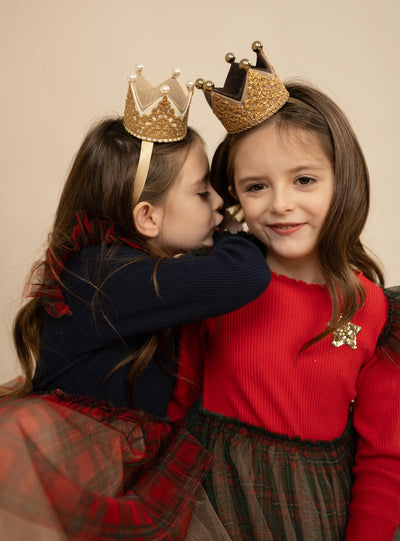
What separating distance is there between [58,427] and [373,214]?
1.47m

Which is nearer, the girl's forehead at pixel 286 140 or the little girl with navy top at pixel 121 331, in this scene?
the little girl with navy top at pixel 121 331

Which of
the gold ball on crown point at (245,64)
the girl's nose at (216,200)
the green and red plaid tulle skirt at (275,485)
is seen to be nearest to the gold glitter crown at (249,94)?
the gold ball on crown point at (245,64)

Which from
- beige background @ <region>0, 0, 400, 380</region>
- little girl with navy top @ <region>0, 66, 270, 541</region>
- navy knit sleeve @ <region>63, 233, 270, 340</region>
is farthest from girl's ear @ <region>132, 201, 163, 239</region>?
beige background @ <region>0, 0, 400, 380</region>

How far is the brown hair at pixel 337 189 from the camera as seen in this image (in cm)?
118

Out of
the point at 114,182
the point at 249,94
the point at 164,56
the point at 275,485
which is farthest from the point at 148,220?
the point at 164,56

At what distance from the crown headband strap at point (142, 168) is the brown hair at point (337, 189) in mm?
196

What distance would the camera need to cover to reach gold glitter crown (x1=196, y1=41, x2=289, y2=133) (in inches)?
45.2

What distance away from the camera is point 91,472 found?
98 centimetres

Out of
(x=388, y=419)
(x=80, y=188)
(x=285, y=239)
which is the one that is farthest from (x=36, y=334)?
(x=388, y=419)

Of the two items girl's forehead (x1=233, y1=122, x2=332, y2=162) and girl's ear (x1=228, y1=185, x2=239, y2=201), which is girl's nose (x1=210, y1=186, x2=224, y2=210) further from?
girl's forehead (x1=233, y1=122, x2=332, y2=162)

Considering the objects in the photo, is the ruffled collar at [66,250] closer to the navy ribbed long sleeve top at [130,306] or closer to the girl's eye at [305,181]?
the navy ribbed long sleeve top at [130,306]

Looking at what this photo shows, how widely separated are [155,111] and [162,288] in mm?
418

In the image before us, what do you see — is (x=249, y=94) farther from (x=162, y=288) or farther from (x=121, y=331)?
(x=121, y=331)

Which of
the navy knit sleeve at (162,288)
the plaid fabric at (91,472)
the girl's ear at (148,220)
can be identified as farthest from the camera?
the girl's ear at (148,220)
